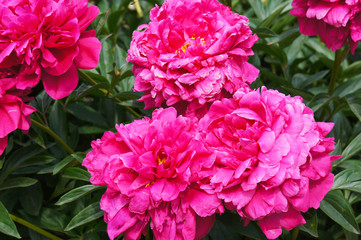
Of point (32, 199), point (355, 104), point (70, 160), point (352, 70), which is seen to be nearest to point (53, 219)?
→ point (32, 199)

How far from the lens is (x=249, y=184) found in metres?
0.61

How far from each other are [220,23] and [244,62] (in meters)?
0.07

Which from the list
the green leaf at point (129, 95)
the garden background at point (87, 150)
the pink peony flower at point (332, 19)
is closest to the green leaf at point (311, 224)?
the garden background at point (87, 150)

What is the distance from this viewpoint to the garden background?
33.4 inches

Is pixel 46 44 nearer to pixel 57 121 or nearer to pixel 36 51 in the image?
pixel 36 51

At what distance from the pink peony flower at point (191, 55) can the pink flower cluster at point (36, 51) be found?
0.36 feet

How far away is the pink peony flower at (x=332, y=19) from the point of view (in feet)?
2.77

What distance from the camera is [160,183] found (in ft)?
2.06

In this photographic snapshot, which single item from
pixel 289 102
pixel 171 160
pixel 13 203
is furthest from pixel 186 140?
pixel 13 203

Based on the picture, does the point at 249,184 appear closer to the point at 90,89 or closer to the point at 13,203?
the point at 90,89

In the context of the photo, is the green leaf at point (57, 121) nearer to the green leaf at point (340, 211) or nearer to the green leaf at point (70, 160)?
the green leaf at point (70, 160)

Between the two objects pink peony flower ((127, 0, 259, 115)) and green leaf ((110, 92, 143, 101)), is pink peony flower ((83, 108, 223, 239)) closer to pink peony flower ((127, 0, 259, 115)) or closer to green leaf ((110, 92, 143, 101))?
pink peony flower ((127, 0, 259, 115))

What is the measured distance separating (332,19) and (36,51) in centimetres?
53

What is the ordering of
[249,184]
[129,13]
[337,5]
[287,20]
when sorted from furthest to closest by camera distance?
[129,13]
[287,20]
[337,5]
[249,184]
